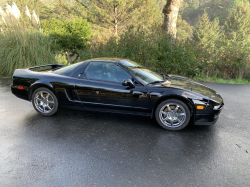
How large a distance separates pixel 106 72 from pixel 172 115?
1582mm

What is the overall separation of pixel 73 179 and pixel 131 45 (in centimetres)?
741

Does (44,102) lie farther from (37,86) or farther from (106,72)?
(106,72)

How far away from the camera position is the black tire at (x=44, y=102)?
13.6 feet

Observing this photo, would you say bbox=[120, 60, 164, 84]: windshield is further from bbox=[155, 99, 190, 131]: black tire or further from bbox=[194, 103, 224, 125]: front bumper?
bbox=[194, 103, 224, 125]: front bumper

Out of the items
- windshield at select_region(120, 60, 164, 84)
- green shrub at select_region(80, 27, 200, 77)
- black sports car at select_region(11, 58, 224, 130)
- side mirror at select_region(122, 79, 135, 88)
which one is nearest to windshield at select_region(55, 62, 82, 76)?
black sports car at select_region(11, 58, 224, 130)

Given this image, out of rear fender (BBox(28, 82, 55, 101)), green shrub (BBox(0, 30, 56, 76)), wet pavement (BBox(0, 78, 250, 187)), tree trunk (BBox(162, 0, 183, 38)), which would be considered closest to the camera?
wet pavement (BBox(0, 78, 250, 187))

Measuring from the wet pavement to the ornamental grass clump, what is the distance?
16.6 feet

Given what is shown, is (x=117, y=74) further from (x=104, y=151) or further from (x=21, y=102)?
(x=21, y=102)

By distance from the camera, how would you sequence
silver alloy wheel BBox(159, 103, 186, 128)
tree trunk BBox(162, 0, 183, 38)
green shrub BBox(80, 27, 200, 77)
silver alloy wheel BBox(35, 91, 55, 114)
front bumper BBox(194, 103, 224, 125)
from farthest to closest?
tree trunk BBox(162, 0, 183, 38) < green shrub BBox(80, 27, 200, 77) < silver alloy wheel BBox(35, 91, 55, 114) < silver alloy wheel BBox(159, 103, 186, 128) < front bumper BBox(194, 103, 224, 125)

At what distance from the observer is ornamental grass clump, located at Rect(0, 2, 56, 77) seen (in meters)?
8.60

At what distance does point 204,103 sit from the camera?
3422mm

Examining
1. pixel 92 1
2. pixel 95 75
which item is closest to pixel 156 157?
pixel 95 75

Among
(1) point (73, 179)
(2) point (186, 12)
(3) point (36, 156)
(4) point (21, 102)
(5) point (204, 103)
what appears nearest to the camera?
(1) point (73, 179)

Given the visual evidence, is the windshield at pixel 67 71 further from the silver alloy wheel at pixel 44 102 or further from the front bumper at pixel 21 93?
the front bumper at pixel 21 93
